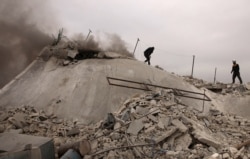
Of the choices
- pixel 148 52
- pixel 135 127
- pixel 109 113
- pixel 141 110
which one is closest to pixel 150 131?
pixel 135 127

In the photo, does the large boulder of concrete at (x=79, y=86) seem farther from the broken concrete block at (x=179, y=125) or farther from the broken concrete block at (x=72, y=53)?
the broken concrete block at (x=179, y=125)

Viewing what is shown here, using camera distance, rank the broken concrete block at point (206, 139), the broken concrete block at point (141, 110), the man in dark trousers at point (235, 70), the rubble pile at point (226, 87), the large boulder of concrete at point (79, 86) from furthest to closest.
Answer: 1. the man in dark trousers at point (235, 70)
2. the rubble pile at point (226, 87)
3. the large boulder of concrete at point (79, 86)
4. the broken concrete block at point (141, 110)
5. the broken concrete block at point (206, 139)

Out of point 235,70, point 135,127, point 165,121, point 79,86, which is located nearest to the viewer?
point 135,127

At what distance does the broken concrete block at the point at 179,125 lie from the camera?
8906 millimetres

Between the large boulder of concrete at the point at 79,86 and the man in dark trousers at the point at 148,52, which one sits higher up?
the man in dark trousers at the point at 148,52

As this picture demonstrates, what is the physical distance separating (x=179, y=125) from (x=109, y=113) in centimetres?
209

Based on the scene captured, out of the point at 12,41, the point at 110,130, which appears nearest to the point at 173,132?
the point at 110,130

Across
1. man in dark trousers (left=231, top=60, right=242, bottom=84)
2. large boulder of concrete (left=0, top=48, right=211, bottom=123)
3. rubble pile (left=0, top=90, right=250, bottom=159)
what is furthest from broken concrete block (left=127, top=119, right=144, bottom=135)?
man in dark trousers (left=231, top=60, right=242, bottom=84)

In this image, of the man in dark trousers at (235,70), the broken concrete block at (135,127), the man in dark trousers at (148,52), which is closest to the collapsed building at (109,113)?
the broken concrete block at (135,127)

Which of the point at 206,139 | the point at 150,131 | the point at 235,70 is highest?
the point at 235,70

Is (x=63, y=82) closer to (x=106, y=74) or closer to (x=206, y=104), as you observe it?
(x=106, y=74)

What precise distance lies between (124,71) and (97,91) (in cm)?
161

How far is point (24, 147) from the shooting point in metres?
7.45

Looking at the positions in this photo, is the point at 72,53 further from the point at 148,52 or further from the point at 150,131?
the point at 150,131
